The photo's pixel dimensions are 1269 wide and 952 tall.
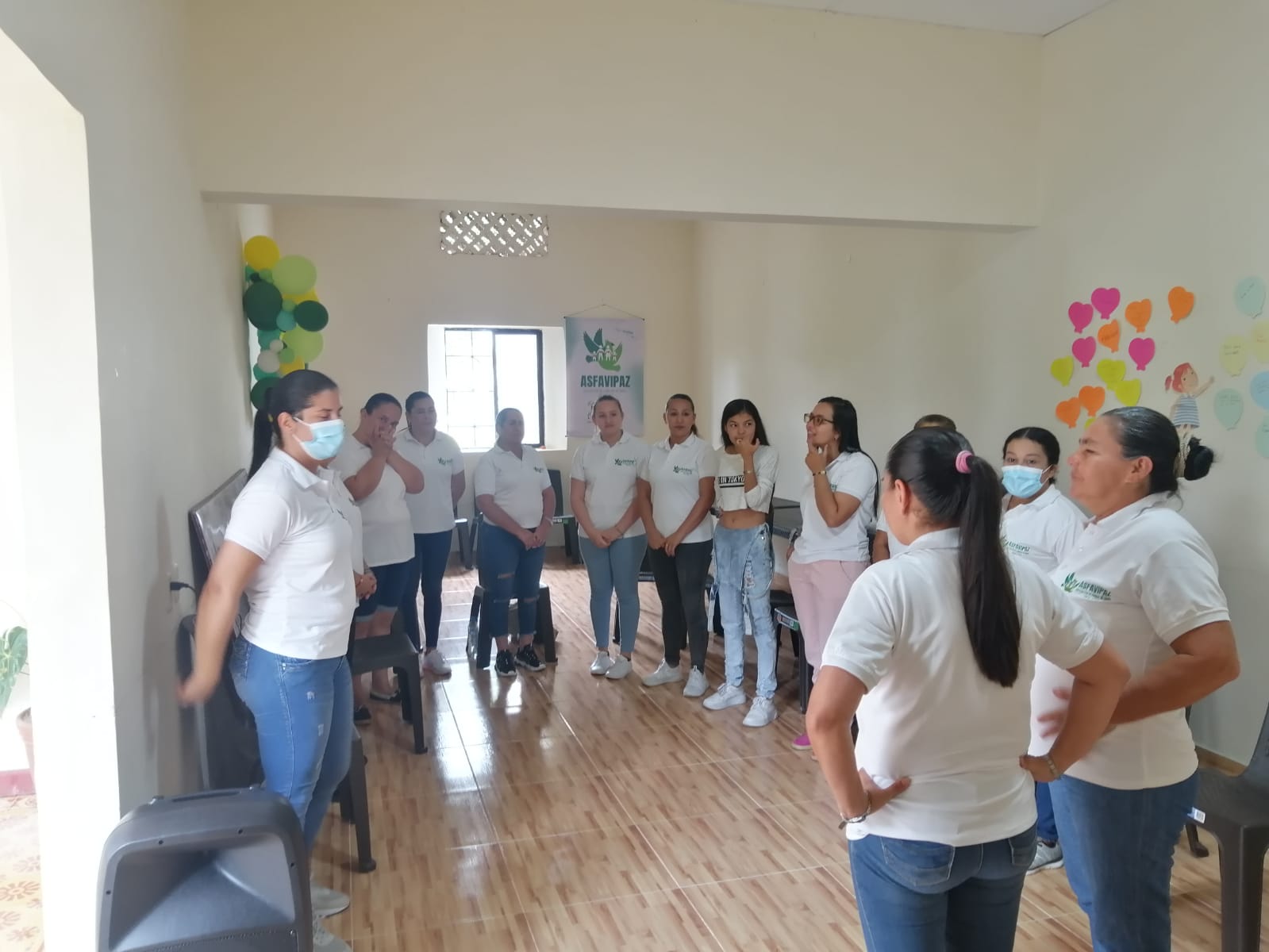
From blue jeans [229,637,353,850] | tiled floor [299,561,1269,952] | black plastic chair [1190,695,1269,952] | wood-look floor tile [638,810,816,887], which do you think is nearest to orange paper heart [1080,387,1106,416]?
tiled floor [299,561,1269,952]

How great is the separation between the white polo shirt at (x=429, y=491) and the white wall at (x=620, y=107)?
1.49 meters

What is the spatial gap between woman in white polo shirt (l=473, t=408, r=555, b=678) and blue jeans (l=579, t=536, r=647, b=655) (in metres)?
0.28

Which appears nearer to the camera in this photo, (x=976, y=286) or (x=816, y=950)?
(x=816, y=950)

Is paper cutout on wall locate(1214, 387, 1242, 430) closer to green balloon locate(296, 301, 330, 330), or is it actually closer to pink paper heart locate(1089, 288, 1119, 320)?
pink paper heart locate(1089, 288, 1119, 320)

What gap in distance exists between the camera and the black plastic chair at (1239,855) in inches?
82.3

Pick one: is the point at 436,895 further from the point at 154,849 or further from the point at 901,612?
the point at 901,612

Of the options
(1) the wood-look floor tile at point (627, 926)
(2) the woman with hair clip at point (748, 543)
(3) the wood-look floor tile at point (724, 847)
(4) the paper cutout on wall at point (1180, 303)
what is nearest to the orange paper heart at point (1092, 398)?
(4) the paper cutout on wall at point (1180, 303)

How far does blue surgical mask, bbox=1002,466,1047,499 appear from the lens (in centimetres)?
254

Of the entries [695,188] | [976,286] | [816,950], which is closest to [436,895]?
[816,950]

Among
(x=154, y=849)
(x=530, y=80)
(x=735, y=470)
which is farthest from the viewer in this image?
(x=735, y=470)

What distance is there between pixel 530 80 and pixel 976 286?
246cm

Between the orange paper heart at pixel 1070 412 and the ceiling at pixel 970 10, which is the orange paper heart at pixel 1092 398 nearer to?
the orange paper heart at pixel 1070 412

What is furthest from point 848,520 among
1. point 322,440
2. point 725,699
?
point 322,440

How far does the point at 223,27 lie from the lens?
3.14m
